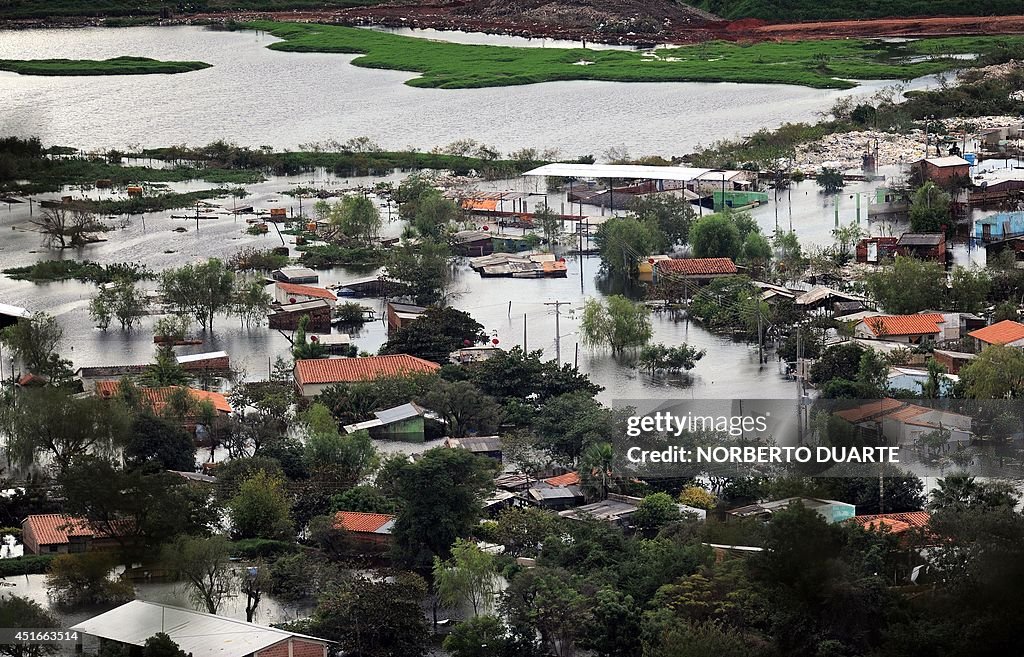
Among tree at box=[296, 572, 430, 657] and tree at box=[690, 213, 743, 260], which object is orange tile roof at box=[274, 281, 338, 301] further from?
tree at box=[296, 572, 430, 657]

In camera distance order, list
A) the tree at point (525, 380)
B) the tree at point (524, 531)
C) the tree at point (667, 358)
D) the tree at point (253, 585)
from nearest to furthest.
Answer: the tree at point (253, 585) → the tree at point (524, 531) → the tree at point (525, 380) → the tree at point (667, 358)

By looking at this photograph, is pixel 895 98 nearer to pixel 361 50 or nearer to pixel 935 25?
pixel 935 25

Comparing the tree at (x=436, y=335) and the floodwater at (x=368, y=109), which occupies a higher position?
the floodwater at (x=368, y=109)

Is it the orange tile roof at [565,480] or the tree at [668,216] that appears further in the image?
the tree at [668,216]

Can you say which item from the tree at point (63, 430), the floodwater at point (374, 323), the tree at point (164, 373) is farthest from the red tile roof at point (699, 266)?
the tree at point (63, 430)

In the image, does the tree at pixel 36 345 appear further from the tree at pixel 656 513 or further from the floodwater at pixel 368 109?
the floodwater at pixel 368 109

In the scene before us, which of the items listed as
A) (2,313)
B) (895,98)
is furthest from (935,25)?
(2,313)

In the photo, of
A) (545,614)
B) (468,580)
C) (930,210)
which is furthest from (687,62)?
(545,614)

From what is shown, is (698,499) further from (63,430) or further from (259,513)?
(63,430)
